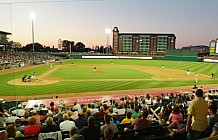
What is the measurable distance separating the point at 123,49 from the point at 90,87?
130m

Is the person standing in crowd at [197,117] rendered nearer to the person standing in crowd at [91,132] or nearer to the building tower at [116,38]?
the person standing in crowd at [91,132]

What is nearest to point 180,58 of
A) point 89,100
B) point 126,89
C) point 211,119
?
point 126,89

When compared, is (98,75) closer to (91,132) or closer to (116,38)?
(91,132)

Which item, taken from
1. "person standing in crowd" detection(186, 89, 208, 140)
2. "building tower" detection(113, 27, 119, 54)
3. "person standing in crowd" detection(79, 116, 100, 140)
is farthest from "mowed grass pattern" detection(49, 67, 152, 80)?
"building tower" detection(113, 27, 119, 54)

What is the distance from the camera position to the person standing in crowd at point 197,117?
16.2ft

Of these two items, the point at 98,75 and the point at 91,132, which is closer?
the point at 91,132

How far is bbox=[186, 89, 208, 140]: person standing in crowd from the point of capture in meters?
4.95

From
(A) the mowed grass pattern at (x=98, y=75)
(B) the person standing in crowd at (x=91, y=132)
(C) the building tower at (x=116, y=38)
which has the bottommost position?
(A) the mowed grass pattern at (x=98, y=75)

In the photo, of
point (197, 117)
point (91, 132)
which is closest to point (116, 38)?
point (91, 132)

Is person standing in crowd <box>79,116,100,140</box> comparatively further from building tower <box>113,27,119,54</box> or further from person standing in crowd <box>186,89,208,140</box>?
building tower <box>113,27,119,54</box>

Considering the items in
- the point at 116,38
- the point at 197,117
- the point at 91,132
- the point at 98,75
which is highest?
the point at 116,38

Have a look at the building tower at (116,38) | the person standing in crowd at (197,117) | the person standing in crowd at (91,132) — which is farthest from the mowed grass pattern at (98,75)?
the building tower at (116,38)

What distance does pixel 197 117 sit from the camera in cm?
498

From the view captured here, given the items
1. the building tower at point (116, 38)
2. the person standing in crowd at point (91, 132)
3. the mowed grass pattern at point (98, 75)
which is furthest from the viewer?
the building tower at point (116, 38)
